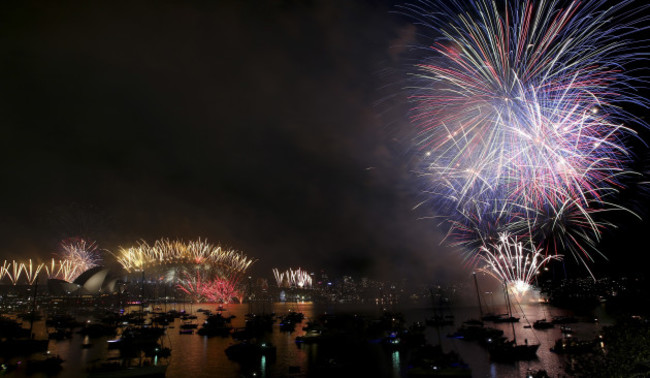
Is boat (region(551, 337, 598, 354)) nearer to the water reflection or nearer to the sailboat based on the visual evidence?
the sailboat

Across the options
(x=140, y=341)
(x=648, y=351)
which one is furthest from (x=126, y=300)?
(x=648, y=351)

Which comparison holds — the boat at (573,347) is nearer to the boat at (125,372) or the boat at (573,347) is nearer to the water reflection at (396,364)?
the water reflection at (396,364)

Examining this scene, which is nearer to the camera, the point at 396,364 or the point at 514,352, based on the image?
the point at 514,352

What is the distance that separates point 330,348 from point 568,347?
24.5 m

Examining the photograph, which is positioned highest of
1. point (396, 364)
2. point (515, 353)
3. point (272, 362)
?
point (272, 362)

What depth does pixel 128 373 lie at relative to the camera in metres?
26.6

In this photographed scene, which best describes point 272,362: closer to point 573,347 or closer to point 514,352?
point 514,352

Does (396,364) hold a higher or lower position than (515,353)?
lower

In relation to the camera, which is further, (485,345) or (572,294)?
(572,294)

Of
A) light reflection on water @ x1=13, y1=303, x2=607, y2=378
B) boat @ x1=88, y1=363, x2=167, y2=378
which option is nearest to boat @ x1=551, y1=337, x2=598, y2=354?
light reflection on water @ x1=13, y1=303, x2=607, y2=378

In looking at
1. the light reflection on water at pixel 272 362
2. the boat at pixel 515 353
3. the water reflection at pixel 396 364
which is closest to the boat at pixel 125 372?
the light reflection on water at pixel 272 362

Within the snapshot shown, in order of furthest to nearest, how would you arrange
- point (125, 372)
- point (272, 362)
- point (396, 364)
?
point (396, 364), point (272, 362), point (125, 372)

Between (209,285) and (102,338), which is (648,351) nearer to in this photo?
(102,338)

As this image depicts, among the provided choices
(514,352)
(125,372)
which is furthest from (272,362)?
(514,352)
